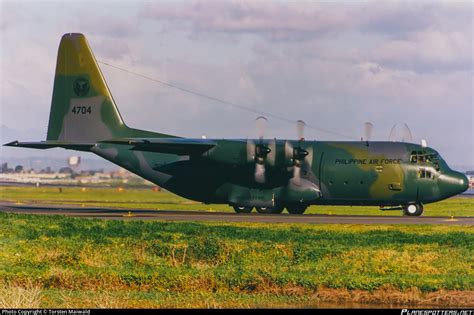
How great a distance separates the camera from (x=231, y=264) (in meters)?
34.5

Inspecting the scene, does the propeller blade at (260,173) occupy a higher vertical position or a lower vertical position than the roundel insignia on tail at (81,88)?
lower

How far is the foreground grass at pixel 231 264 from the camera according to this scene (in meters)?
28.7

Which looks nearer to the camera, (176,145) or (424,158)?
(424,158)

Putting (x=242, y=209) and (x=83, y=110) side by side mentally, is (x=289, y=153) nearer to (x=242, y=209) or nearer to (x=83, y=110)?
(x=242, y=209)

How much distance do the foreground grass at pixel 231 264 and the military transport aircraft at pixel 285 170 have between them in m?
9.24

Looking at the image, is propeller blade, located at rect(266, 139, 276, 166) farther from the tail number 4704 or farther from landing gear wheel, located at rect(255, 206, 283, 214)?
the tail number 4704

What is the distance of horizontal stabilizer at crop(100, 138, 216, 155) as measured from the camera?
54.2 meters

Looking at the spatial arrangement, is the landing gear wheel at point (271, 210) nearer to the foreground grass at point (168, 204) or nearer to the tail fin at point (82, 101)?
the foreground grass at point (168, 204)

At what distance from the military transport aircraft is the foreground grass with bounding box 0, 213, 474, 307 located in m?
9.24

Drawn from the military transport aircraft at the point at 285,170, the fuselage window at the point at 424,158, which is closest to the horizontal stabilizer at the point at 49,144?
the military transport aircraft at the point at 285,170

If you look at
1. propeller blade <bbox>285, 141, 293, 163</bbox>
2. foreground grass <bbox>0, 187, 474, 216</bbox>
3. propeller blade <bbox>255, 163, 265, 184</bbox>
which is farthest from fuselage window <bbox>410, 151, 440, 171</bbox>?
propeller blade <bbox>255, 163, 265, 184</bbox>

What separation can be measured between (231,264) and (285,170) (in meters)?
21.0

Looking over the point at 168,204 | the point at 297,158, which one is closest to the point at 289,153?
the point at 297,158

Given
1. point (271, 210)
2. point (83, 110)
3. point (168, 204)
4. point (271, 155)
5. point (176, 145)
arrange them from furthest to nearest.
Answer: point (168, 204) < point (83, 110) < point (271, 210) < point (271, 155) < point (176, 145)
